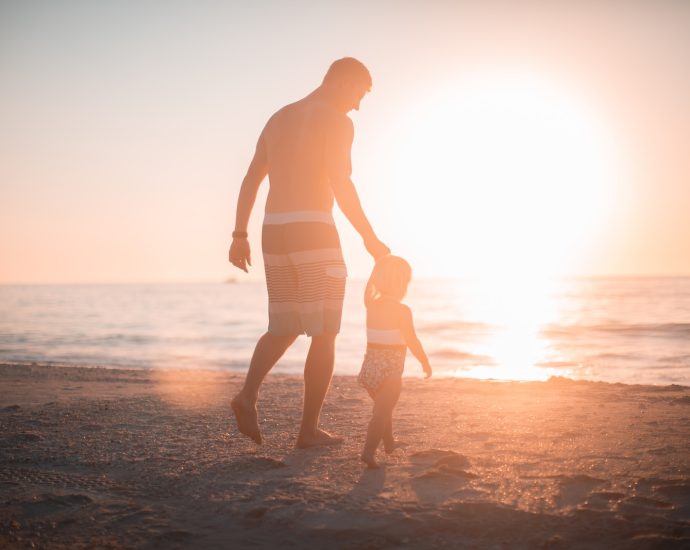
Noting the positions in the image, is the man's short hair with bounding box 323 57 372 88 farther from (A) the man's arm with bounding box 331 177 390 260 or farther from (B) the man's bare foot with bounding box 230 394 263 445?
(B) the man's bare foot with bounding box 230 394 263 445

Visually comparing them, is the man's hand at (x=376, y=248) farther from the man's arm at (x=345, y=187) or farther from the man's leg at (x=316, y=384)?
the man's leg at (x=316, y=384)

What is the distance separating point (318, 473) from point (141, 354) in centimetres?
1274

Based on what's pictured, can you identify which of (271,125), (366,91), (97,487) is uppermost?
(366,91)

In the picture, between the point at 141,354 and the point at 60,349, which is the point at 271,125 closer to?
the point at 141,354

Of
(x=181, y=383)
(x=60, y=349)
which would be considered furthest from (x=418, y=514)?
(x=60, y=349)

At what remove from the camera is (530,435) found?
3.92m

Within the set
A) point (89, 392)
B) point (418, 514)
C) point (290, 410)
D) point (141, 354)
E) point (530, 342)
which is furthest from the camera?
point (530, 342)

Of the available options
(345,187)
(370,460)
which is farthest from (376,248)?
(370,460)

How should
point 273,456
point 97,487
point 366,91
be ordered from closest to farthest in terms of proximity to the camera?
1. point 97,487
2. point 273,456
3. point 366,91

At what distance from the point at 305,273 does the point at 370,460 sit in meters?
1.14

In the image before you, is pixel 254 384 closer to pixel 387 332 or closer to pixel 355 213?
pixel 387 332

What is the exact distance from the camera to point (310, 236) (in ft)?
11.9

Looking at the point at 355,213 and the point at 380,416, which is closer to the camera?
the point at 380,416

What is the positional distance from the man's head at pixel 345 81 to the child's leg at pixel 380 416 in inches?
68.9
